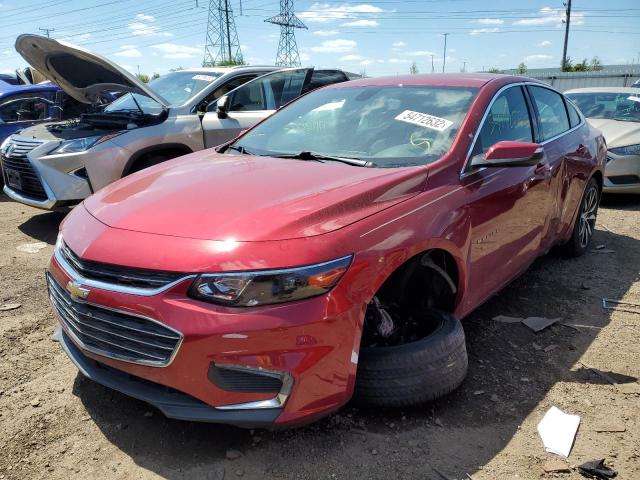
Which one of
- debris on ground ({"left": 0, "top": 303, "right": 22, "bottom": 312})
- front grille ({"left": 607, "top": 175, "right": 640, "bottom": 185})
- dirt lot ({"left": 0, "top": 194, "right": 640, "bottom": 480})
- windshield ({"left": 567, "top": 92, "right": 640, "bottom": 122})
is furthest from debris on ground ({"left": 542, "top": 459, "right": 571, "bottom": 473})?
windshield ({"left": 567, "top": 92, "right": 640, "bottom": 122})

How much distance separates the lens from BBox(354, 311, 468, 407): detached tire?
2.40 metres

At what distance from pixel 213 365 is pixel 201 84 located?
5259 millimetres

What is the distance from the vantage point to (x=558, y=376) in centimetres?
300

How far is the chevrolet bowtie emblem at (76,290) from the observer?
2181mm

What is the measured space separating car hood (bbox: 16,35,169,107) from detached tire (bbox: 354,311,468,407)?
13.8ft

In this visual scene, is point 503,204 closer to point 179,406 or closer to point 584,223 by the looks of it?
point 179,406

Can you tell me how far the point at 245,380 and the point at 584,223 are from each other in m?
4.10

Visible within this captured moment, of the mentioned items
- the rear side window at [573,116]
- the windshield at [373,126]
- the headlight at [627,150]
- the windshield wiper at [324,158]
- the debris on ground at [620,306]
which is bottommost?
the debris on ground at [620,306]

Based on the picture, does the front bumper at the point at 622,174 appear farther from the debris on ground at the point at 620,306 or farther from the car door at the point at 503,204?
the car door at the point at 503,204

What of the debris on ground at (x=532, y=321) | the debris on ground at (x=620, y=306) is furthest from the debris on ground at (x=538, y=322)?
the debris on ground at (x=620, y=306)

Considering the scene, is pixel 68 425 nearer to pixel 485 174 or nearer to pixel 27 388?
pixel 27 388

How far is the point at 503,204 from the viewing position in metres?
3.14

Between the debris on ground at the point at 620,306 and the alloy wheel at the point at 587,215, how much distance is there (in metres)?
0.98

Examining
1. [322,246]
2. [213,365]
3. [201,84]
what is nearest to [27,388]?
[213,365]
